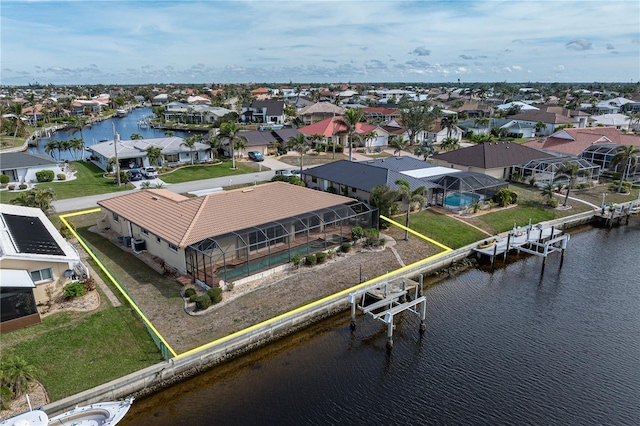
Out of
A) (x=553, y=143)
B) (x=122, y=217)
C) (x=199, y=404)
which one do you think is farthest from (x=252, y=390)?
(x=553, y=143)

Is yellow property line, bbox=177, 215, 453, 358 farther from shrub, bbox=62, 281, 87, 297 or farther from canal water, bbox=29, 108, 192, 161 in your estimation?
canal water, bbox=29, 108, 192, 161

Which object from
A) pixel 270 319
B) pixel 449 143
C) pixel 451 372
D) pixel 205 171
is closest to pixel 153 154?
pixel 205 171

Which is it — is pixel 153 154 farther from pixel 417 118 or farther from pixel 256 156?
pixel 417 118

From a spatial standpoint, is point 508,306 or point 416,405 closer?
point 416,405

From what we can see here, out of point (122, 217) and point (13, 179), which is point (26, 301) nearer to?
point (122, 217)

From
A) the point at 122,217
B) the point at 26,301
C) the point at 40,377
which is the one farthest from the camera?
the point at 122,217

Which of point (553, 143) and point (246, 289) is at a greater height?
point (553, 143)

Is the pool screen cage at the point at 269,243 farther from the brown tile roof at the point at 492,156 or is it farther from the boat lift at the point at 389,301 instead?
the brown tile roof at the point at 492,156
